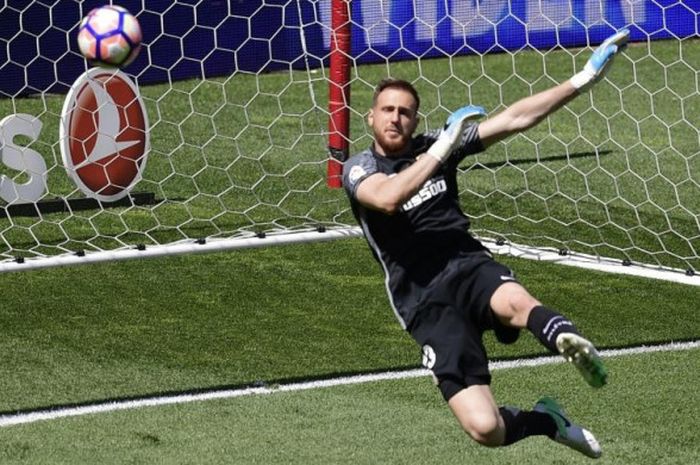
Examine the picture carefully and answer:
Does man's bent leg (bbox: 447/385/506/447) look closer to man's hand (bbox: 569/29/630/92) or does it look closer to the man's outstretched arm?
the man's outstretched arm

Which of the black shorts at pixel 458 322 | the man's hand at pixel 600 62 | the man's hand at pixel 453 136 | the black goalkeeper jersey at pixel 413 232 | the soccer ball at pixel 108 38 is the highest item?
the man's hand at pixel 600 62

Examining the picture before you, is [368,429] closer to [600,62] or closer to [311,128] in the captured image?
[600,62]

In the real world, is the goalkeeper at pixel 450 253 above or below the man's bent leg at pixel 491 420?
above

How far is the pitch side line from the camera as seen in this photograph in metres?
7.89

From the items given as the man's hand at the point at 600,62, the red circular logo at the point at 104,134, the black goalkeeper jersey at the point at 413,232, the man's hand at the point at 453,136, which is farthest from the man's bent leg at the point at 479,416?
the red circular logo at the point at 104,134

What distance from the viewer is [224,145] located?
1516cm

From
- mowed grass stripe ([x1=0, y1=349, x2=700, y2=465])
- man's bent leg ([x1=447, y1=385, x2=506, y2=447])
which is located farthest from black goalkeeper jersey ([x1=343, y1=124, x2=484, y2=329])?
mowed grass stripe ([x1=0, y1=349, x2=700, y2=465])

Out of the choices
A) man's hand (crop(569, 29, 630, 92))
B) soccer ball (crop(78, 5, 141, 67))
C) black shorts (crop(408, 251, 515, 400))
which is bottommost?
black shorts (crop(408, 251, 515, 400))

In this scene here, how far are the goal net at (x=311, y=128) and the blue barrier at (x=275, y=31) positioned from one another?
0.04m

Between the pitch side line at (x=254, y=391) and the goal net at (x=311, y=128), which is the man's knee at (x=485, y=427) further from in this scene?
the goal net at (x=311, y=128)

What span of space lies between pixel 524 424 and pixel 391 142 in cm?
135

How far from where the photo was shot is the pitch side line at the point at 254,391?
7.89m

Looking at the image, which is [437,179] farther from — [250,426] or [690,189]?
[690,189]

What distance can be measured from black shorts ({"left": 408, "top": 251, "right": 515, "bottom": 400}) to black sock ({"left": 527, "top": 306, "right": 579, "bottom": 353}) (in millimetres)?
315
